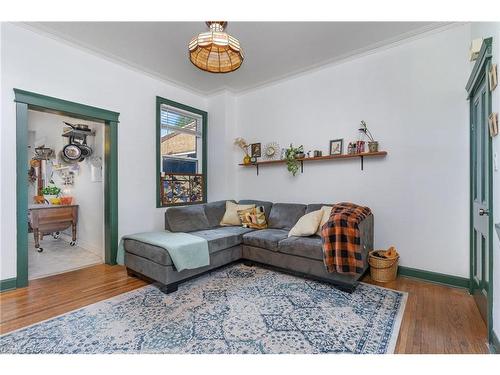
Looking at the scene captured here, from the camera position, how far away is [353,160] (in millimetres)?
3258

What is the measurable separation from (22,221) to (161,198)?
1675 millimetres

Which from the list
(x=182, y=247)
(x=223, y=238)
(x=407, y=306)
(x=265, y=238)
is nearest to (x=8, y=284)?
(x=182, y=247)

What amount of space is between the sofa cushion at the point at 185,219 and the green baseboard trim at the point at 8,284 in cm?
160

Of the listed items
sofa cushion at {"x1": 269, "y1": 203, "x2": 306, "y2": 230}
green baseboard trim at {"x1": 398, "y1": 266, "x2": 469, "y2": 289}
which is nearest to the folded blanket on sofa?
sofa cushion at {"x1": 269, "y1": 203, "x2": 306, "y2": 230}

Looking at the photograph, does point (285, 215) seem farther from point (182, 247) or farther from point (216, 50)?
point (216, 50)

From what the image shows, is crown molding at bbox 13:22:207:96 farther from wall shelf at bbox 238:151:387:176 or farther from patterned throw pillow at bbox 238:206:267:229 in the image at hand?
patterned throw pillow at bbox 238:206:267:229

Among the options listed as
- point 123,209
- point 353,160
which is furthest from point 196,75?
point 353,160

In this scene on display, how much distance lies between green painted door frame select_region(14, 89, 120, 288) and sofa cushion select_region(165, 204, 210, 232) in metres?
0.77

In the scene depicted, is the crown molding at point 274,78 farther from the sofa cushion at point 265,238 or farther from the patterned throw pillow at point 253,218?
the sofa cushion at point 265,238

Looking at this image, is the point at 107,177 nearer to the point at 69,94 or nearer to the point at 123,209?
the point at 123,209

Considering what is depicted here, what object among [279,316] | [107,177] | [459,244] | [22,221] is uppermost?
[107,177]

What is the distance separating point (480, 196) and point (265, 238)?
6.85ft

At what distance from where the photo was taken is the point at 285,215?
3.53m
